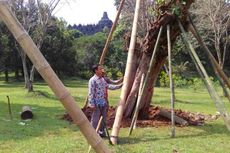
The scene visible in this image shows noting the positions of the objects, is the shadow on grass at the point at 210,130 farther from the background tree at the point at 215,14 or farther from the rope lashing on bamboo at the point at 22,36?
the background tree at the point at 215,14

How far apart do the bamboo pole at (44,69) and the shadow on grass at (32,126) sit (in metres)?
8.05

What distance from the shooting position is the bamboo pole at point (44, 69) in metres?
2.86

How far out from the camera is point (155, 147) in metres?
9.42

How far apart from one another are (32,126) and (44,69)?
10.3 metres

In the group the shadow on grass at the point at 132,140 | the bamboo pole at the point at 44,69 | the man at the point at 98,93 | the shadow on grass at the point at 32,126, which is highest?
the bamboo pole at the point at 44,69

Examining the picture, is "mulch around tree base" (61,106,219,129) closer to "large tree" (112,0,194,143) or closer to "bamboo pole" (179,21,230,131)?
"large tree" (112,0,194,143)

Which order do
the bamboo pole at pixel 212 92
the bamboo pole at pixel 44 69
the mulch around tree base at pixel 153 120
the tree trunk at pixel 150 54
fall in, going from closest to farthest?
the bamboo pole at pixel 44 69 → the bamboo pole at pixel 212 92 → the tree trunk at pixel 150 54 → the mulch around tree base at pixel 153 120

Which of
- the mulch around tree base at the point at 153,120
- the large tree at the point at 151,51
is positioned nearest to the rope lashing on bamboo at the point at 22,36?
the large tree at the point at 151,51

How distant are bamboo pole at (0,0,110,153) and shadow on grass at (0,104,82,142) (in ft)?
26.4

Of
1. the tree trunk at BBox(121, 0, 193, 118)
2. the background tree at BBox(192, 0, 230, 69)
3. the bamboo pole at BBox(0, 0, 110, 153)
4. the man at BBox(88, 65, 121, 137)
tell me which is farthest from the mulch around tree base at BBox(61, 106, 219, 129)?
the background tree at BBox(192, 0, 230, 69)

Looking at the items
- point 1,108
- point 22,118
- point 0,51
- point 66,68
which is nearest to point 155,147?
point 22,118

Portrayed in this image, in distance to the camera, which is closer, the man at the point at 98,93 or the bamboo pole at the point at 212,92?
the bamboo pole at the point at 212,92

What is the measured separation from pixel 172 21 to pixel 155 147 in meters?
3.21

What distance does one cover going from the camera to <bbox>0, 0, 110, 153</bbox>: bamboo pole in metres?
2.86
